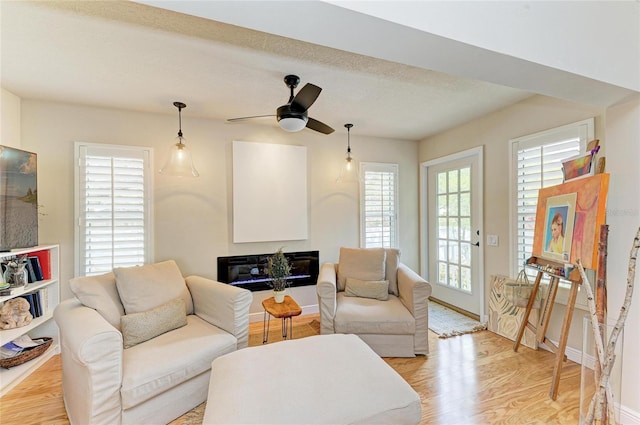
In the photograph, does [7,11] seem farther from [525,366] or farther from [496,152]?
[525,366]

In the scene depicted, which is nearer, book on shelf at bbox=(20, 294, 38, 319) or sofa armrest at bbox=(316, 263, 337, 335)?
book on shelf at bbox=(20, 294, 38, 319)

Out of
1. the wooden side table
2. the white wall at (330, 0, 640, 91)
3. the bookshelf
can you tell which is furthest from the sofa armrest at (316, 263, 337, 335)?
the bookshelf

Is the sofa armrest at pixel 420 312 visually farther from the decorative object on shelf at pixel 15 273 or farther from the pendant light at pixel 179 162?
the decorative object on shelf at pixel 15 273

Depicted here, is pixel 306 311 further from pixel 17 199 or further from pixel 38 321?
pixel 17 199

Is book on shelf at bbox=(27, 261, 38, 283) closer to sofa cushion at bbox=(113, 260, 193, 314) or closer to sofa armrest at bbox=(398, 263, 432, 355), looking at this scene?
sofa cushion at bbox=(113, 260, 193, 314)

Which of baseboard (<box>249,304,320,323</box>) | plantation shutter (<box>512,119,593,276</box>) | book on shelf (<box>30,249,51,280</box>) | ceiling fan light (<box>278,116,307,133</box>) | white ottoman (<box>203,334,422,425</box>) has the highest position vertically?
ceiling fan light (<box>278,116,307,133</box>)

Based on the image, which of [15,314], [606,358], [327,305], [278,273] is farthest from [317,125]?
[15,314]

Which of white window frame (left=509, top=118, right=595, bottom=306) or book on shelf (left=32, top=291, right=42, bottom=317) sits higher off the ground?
white window frame (left=509, top=118, right=595, bottom=306)

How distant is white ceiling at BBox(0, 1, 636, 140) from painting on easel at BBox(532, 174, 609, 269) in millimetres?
1092

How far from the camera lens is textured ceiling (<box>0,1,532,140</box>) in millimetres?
1695

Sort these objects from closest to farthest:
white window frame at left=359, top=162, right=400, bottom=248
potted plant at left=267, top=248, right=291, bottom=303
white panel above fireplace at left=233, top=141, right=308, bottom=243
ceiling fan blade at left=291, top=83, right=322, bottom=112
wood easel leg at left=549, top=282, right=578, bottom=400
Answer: ceiling fan blade at left=291, top=83, right=322, bottom=112, wood easel leg at left=549, top=282, right=578, bottom=400, potted plant at left=267, top=248, right=291, bottom=303, white panel above fireplace at left=233, top=141, right=308, bottom=243, white window frame at left=359, top=162, right=400, bottom=248

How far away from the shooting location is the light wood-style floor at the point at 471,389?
73.5 inches

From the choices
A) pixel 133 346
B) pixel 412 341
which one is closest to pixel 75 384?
Result: pixel 133 346

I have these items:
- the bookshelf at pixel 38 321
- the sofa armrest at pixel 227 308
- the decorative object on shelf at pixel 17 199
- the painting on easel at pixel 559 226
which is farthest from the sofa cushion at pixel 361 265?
the decorative object on shelf at pixel 17 199
